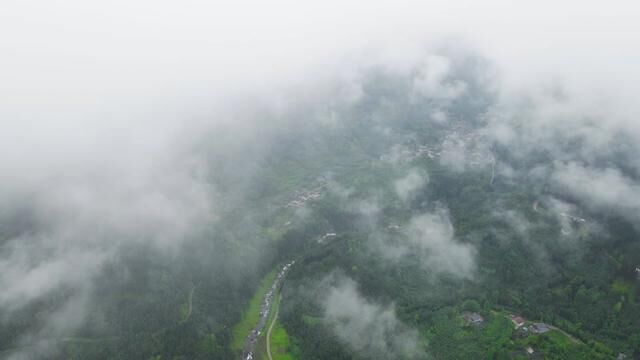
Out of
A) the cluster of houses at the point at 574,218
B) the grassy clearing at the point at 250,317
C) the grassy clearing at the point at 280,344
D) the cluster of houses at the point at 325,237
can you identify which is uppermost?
the cluster of houses at the point at 574,218

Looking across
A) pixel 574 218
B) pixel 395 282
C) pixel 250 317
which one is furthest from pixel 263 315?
pixel 574 218

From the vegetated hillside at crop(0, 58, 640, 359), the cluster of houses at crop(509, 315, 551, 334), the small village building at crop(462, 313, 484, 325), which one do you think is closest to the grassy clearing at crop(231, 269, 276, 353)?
the vegetated hillside at crop(0, 58, 640, 359)

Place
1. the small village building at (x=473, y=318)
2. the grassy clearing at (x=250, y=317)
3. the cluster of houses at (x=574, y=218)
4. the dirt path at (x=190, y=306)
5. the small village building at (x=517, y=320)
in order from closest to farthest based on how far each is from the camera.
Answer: the small village building at (x=517, y=320), the small village building at (x=473, y=318), the grassy clearing at (x=250, y=317), the dirt path at (x=190, y=306), the cluster of houses at (x=574, y=218)

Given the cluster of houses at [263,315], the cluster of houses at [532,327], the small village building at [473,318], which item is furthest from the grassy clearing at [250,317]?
the cluster of houses at [532,327]

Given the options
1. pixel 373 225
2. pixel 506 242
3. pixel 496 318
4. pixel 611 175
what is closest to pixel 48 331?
pixel 373 225

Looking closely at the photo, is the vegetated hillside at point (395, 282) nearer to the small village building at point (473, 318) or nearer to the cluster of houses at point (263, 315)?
the small village building at point (473, 318)
